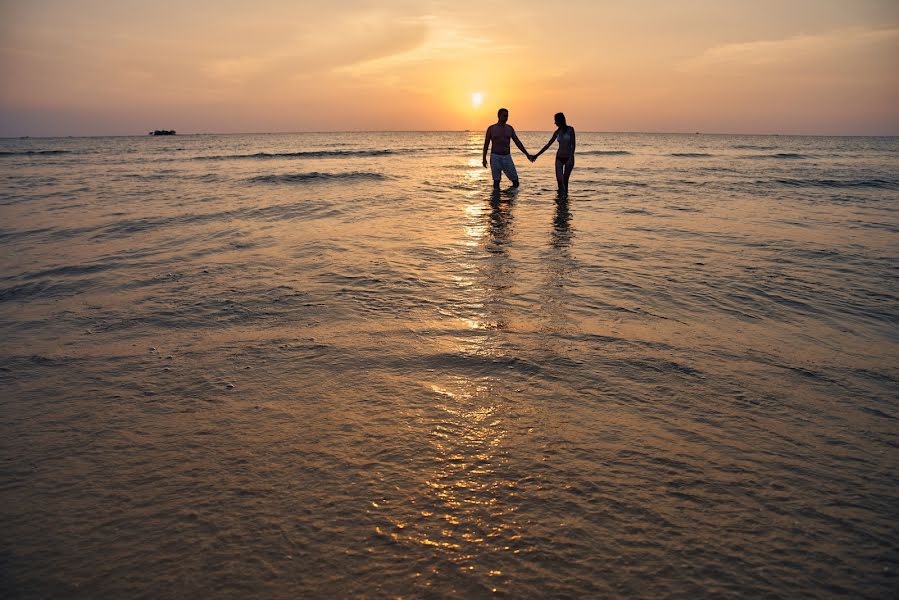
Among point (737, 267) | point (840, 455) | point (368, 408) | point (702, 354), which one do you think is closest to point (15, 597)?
point (368, 408)

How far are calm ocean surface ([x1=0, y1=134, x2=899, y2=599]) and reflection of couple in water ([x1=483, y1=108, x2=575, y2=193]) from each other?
6.89 m

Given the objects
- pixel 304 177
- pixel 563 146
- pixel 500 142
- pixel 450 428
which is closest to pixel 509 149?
pixel 500 142

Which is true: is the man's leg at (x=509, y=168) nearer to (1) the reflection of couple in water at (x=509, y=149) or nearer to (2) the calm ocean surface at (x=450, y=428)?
(1) the reflection of couple in water at (x=509, y=149)

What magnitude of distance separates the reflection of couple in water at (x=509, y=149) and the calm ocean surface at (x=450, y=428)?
271 inches

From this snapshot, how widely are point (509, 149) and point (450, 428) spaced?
12.4 meters

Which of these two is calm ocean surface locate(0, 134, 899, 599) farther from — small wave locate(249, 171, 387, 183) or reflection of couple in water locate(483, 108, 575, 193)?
small wave locate(249, 171, 387, 183)

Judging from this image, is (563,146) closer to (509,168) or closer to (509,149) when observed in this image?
(509,149)

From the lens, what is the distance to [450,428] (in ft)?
8.70

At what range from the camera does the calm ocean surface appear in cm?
181

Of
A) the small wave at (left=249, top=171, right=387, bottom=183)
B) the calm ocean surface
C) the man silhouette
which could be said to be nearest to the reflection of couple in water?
the man silhouette

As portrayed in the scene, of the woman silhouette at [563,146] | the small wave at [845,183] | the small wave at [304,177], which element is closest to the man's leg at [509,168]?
the woman silhouette at [563,146]

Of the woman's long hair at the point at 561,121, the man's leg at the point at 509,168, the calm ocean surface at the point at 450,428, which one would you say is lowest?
the calm ocean surface at the point at 450,428

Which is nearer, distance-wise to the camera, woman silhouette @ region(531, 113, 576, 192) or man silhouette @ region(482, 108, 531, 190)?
woman silhouette @ region(531, 113, 576, 192)

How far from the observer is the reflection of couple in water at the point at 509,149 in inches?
497
